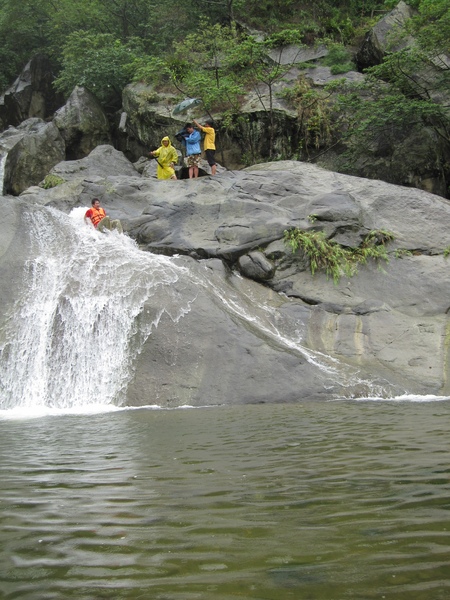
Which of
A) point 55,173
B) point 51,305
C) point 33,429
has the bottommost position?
point 33,429

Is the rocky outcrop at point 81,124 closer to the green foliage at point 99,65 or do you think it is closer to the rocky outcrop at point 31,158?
the green foliage at point 99,65

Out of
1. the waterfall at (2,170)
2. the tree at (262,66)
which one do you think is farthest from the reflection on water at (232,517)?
the waterfall at (2,170)

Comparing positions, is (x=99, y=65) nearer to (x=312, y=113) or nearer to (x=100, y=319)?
(x=312, y=113)

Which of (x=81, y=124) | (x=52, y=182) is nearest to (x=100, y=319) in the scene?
(x=52, y=182)

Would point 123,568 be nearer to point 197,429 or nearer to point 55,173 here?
point 197,429

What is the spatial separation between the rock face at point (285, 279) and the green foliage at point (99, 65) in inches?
393

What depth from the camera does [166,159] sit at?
18.0m

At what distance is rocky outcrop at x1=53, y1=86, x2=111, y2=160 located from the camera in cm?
2545

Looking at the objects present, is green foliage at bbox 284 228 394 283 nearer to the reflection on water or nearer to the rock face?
the rock face

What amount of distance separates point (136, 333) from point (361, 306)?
5.21 metres

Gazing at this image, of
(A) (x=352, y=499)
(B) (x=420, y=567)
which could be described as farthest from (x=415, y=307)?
(B) (x=420, y=567)

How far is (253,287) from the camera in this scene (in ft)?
45.0

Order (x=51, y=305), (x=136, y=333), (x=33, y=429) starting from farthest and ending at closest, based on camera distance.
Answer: (x=51, y=305)
(x=136, y=333)
(x=33, y=429)

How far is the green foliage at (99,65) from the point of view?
26.3 m
